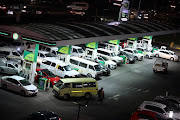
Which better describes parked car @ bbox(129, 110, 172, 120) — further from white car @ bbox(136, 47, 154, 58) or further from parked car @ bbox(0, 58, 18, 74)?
white car @ bbox(136, 47, 154, 58)

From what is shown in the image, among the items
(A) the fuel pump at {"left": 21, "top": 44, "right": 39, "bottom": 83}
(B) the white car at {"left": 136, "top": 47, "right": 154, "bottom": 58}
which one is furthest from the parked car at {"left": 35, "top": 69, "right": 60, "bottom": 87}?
(B) the white car at {"left": 136, "top": 47, "right": 154, "bottom": 58}

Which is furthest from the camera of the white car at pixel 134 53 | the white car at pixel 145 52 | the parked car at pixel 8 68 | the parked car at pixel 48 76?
the white car at pixel 145 52

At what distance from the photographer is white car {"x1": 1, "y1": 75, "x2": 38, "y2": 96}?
18797mm

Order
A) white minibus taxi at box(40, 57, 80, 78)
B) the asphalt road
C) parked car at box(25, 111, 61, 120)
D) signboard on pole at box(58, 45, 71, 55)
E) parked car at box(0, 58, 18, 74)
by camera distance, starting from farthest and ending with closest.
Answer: signboard on pole at box(58, 45, 71, 55) → white minibus taxi at box(40, 57, 80, 78) → parked car at box(0, 58, 18, 74) → the asphalt road → parked car at box(25, 111, 61, 120)

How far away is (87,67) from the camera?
25422 millimetres

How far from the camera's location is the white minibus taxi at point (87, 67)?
25.1 metres

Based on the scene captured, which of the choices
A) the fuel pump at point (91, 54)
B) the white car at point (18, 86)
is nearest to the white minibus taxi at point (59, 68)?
the white car at point (18, 86)

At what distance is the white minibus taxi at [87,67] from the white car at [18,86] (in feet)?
24.3

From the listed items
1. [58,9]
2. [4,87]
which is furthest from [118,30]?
[58,9]

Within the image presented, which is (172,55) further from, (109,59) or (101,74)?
(101,74)

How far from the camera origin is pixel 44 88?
67.6 ft

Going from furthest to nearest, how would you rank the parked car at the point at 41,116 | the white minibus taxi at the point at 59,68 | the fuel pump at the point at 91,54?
the fuel pump at the point at 91,54, the white minibus taxi at the point at 59,68, the parked car at the point at 41,116

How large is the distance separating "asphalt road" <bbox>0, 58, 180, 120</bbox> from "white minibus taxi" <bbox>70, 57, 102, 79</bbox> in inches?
38.5

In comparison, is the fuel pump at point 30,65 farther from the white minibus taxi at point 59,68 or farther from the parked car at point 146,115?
the parked car at point 146,115
